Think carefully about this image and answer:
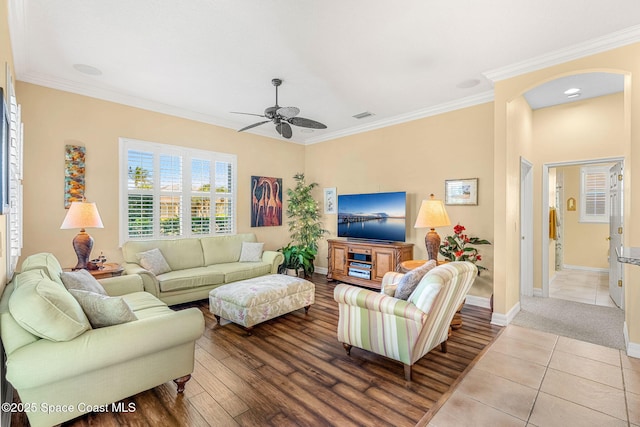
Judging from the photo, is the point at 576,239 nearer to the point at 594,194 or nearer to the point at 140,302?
the point at 594,194

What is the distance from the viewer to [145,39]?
112 inches

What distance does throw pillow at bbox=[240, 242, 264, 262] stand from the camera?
5145 mm

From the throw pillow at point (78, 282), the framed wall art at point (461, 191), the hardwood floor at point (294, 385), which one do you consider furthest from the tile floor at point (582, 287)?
the throw pillow at point (78, 282)

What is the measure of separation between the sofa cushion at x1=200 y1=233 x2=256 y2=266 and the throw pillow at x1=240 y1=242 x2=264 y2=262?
4.2 inches

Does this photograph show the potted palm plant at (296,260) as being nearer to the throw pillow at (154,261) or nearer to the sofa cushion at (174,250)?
the sofa cushion at (174,250)

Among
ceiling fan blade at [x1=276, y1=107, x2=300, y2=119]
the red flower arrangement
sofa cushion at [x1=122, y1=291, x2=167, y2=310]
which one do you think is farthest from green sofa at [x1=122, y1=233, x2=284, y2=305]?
the red flower arrangement

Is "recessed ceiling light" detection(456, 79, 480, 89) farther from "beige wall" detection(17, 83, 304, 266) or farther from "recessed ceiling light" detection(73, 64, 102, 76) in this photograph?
"recessed ceiling light" detection(73, 64, 102, 76)

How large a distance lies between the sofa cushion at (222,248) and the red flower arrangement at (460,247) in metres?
3.31

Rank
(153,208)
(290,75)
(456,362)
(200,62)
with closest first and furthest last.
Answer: (456,362) → (200,62) → (290,75) → (153,208)

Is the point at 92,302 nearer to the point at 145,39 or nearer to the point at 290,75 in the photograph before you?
the point at 145,39

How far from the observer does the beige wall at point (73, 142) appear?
11.9ft

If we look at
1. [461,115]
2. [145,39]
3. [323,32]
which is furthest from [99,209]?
[461,115]

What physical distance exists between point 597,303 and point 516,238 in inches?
70.2

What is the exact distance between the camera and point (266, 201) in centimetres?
605
